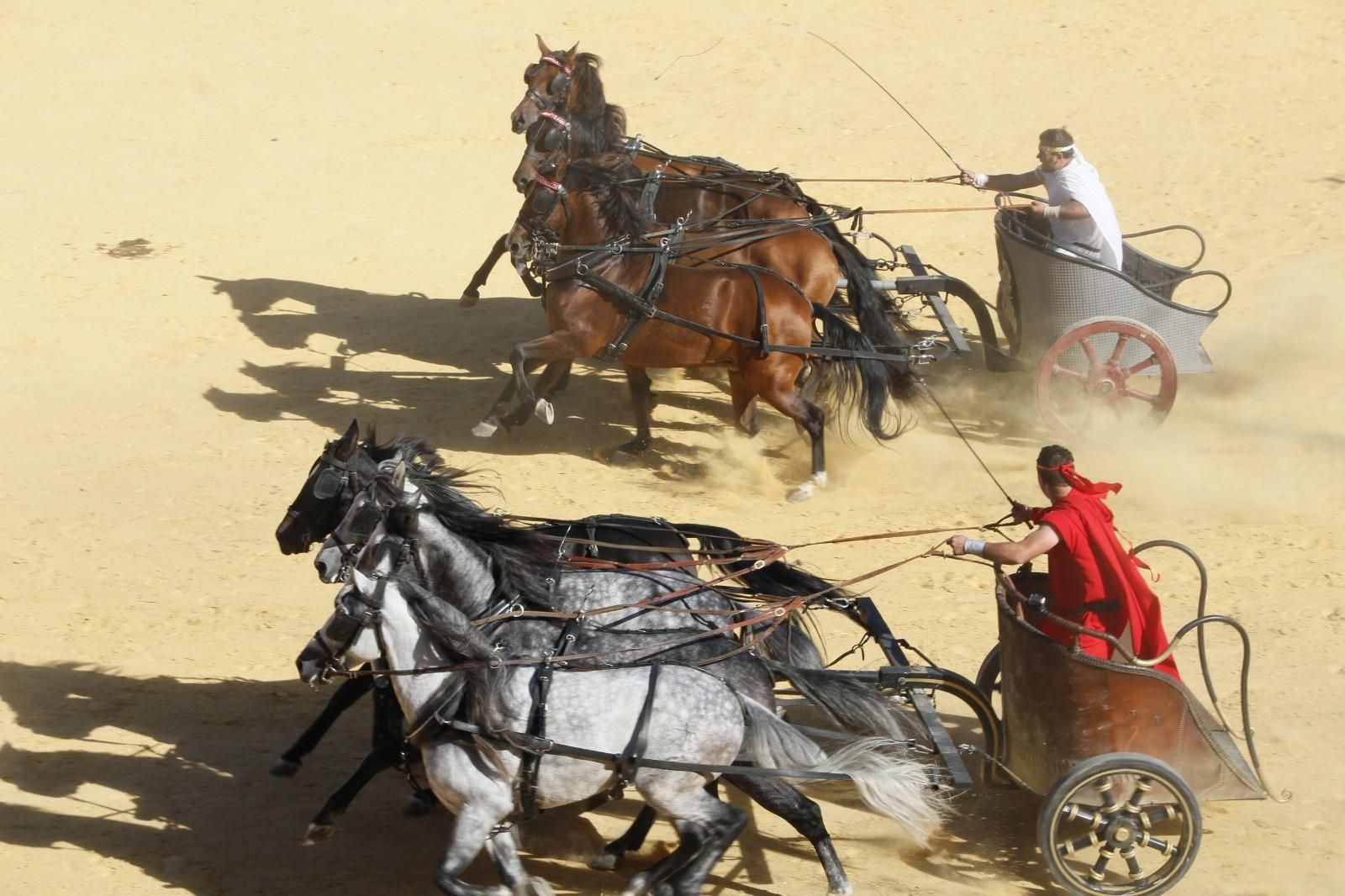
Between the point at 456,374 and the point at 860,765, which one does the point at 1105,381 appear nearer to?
the point at 456,374

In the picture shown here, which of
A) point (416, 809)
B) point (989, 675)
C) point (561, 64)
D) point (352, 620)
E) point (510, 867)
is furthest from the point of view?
point (561, 64)

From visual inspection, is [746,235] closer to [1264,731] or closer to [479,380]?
[479,380]

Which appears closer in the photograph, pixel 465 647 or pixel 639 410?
pixel 465 647

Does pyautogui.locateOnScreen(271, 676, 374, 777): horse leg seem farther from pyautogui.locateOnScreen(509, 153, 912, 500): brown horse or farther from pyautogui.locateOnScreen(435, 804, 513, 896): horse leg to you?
pyautogui.locateOnScreen(509, 153, 912, 500): brown horse

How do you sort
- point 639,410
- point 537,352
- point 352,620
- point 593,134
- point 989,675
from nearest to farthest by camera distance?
point 352,620 → point 989,675 → point 537,352 → point 639,410 → point 593,134

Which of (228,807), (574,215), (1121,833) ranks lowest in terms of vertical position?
(228,807)

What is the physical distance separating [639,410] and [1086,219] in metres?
2.97

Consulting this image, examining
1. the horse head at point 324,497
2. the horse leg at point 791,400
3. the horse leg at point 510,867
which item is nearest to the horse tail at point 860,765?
the horse leg at point 510,867

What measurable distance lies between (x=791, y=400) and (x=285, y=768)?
3940 millimetres

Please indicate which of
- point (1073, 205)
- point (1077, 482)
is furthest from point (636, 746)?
point (1073, 205)

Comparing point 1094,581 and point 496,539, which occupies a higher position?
point 1094,581

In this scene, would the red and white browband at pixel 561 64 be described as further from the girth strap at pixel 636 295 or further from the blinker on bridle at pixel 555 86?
A: the girth strap at pixel 636 295

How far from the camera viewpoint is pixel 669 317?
27.5ft

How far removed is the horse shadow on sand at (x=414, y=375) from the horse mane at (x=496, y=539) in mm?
4045
